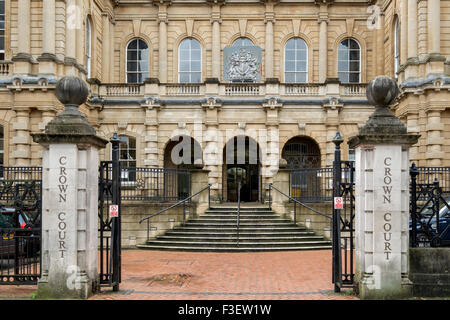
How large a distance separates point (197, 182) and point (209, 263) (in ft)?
22.3

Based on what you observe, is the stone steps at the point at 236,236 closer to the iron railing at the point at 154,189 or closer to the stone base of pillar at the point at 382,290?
the iron railing at the point at 154,189

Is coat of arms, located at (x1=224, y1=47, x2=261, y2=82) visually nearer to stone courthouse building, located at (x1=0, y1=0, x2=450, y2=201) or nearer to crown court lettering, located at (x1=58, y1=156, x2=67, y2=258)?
stone courthouse building, located at (x1=0, y1=0, x2=450, y2=201)

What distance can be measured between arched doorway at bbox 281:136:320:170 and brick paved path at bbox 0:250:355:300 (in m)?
13.4

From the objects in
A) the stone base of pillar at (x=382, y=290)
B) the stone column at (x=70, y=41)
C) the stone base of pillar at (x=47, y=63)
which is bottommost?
the stone base of pillar at (x=382, y=290)

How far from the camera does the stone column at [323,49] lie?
96.7 feet

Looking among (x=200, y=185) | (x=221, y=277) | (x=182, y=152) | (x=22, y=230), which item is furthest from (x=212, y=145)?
(x=22, y=230)

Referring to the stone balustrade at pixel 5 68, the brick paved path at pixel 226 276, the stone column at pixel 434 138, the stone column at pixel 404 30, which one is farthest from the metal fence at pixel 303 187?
the stone balustrade at pixel 5 68

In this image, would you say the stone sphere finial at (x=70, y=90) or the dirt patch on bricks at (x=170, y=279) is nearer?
the stone sphere finial at (x=70, y=90)

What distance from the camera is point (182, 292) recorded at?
9188mm

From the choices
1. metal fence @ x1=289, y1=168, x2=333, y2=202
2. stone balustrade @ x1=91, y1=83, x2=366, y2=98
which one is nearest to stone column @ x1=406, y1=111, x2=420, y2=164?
stone balustrade @ x1=91, y1=83, x2=366, y2=98

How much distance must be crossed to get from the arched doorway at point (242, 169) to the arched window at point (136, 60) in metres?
7.78

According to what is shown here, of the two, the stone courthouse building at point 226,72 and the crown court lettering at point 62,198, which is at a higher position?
the stone courthouse building at point 226,72

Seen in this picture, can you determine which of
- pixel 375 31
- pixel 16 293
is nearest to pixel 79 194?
pixel 16 293

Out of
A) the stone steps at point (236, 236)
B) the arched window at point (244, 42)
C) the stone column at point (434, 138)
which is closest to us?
the stone steps at point (236, 236)
